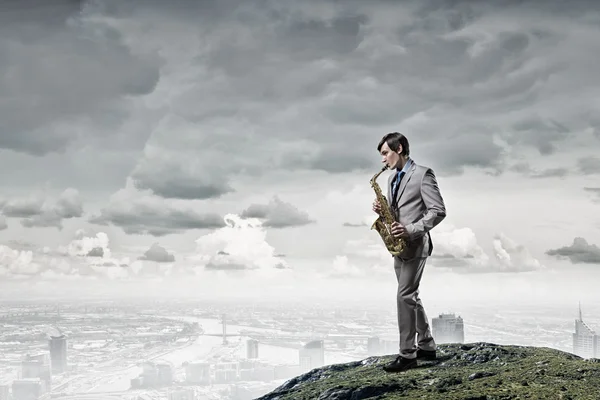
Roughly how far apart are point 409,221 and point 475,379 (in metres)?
1.80

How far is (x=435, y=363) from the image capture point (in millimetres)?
7652

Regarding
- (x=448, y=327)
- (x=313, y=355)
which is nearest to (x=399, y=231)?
(x=448, y=327)

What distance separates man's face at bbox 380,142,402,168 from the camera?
7.19m

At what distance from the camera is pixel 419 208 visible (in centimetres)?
706

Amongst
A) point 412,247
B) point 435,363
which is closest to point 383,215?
point 412,247

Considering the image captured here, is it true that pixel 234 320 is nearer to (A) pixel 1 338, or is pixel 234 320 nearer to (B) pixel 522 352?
(A) pixel 1 338

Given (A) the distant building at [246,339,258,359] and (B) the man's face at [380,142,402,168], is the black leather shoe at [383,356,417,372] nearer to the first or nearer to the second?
(B) the man's face at [380,142,402,168]

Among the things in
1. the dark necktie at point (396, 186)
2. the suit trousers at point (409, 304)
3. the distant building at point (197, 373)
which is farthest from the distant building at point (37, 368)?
the dark necktie at point (396, 186)

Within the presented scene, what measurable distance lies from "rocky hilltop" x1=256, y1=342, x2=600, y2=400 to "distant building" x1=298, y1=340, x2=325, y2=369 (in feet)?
101

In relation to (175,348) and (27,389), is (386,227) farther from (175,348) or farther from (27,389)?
(175,348)

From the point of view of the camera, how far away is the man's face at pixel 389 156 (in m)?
7.19

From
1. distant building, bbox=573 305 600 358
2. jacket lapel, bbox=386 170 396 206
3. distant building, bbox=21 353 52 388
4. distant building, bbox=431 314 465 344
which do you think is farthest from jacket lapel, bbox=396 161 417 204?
distant building, bbox=21 353 52 388

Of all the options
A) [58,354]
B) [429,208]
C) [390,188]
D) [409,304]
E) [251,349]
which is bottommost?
[251,349]

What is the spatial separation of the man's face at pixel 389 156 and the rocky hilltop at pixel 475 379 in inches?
90.0
